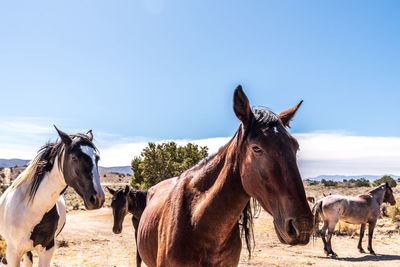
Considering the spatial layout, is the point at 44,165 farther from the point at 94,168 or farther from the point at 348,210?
the point at 348,210

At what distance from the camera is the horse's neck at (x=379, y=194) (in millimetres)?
13333

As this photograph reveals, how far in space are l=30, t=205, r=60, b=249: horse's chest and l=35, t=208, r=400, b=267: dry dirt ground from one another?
547 cm

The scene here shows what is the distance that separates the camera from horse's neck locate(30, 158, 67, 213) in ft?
13.6

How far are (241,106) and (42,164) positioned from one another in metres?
3.10

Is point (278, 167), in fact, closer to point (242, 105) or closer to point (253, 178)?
point (253, 178)

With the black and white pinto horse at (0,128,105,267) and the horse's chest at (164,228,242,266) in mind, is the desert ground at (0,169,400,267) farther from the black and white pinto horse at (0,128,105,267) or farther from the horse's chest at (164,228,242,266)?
the horse's chest at (164,228,242,266)

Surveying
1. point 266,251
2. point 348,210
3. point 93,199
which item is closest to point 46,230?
point 93,199

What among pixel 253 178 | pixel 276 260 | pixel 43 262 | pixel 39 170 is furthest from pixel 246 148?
pixel 276 260

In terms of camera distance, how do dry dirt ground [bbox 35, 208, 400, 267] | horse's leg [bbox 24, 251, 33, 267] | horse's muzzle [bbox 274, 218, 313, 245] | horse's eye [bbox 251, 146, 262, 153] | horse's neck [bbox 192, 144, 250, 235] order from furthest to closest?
dry dirt ground [bbox 35, 208, 400, 267] < horse's leg [bbox 24, 251, 33, 267] < horse's neck [bbox 192, 144, 250, 235] < horse's eye [bbox 251, 146, 262, 153] < horse's muzzle [bbox 274, 218, 313, 245]

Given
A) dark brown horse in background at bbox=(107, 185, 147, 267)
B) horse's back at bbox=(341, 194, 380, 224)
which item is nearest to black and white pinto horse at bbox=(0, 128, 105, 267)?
dark brown horse in background at bbox=(107, 185, 147, 267)

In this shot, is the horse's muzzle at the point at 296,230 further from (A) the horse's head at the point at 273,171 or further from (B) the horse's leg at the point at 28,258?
(B) the horse's leg at the point at 28,258

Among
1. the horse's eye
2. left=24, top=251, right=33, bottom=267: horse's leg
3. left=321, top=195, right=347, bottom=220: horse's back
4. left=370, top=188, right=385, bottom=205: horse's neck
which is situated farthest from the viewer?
left=370, top=188, right=385, bottom=205: horse's neck

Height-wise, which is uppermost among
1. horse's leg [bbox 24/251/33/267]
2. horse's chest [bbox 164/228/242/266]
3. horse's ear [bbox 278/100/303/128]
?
horse's ear [bbox 278/100/303/128]

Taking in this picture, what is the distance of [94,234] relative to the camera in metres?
15.7
